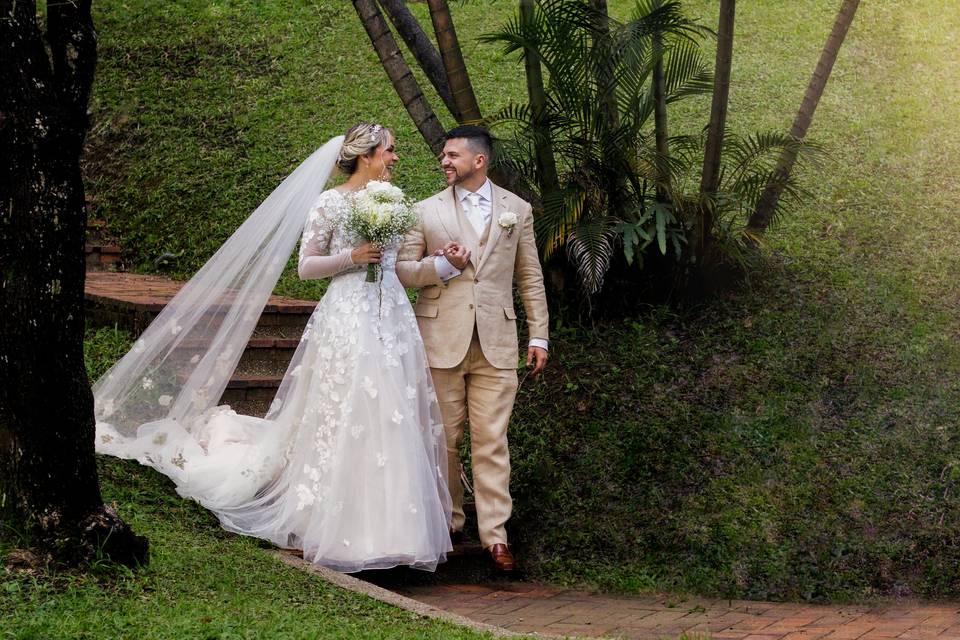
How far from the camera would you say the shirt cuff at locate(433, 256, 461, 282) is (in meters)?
5.73

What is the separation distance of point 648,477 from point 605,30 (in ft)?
10.3

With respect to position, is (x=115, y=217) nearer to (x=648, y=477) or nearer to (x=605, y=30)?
(x=605, y=30)

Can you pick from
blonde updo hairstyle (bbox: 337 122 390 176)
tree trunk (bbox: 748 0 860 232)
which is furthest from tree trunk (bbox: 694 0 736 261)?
blonde updo hairstyle (bbox: 337 122 390 176)

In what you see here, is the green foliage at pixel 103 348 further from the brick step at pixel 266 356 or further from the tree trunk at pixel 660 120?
the tree trunk at pixel 660 120

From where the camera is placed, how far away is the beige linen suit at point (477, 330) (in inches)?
228

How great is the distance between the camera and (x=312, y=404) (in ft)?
18.3

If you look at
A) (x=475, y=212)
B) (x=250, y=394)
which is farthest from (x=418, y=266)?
(x=250, y=394)

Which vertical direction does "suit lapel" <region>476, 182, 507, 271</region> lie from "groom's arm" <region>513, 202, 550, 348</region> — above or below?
above

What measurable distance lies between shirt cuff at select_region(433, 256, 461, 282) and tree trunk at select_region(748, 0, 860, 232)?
308cm

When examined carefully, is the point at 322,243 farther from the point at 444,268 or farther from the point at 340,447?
the point at 340,447

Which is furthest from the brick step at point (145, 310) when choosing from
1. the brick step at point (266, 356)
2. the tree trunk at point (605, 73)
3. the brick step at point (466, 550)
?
the tree trunk at point (605, 73)

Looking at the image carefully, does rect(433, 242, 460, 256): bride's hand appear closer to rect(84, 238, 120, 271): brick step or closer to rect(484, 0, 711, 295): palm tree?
rect(484, 0, 711, 295): palm tree

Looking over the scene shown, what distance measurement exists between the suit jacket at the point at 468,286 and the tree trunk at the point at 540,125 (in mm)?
1463

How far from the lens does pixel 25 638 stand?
11.7ft
